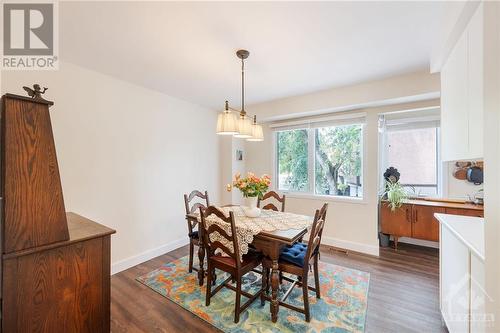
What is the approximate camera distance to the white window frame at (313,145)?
3.42m

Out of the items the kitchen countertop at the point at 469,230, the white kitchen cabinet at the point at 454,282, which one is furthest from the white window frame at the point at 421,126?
the white kitchen cabinet at the point at 454,282

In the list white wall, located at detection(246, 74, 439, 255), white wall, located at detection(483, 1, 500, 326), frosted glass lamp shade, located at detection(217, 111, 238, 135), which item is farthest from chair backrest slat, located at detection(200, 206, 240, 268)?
white wall, located at detection(246, 74, 439, 255)

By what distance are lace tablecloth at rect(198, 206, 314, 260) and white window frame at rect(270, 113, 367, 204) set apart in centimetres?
149

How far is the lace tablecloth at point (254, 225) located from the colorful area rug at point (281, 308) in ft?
1.92

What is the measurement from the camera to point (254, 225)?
212 centimetres

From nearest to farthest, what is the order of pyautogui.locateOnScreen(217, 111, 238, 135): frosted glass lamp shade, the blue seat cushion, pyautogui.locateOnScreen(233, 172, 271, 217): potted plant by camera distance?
the blue seat cushion < pyautogui.locateOnScreen(217, 111, 238, 135): frosted glass lamp shade < pyautogui.locateOnScreen(233, 172, 271, 217): potted plant

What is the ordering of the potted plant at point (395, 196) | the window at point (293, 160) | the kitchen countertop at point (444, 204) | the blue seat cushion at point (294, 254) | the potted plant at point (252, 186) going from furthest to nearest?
the window at point (293, 160), the potted plant at point (395, 196), the kitchen countertop at point (444, 204), the potted plant at point (252, 186), the blue seat cushion at point (294, 254)

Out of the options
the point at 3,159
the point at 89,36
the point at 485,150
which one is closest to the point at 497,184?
the point at 485,150

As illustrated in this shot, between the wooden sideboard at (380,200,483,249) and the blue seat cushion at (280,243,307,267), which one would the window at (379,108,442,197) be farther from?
the blue seat cushion at (280,243,307,267)

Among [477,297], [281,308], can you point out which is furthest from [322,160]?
[477,297]

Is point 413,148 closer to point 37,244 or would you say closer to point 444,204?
point 444,204

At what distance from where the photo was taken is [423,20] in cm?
171

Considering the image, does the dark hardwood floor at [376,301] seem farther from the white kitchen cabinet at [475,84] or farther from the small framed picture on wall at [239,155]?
the small framed picture on wall at [239,155]

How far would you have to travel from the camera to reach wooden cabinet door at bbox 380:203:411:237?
10.8ft
